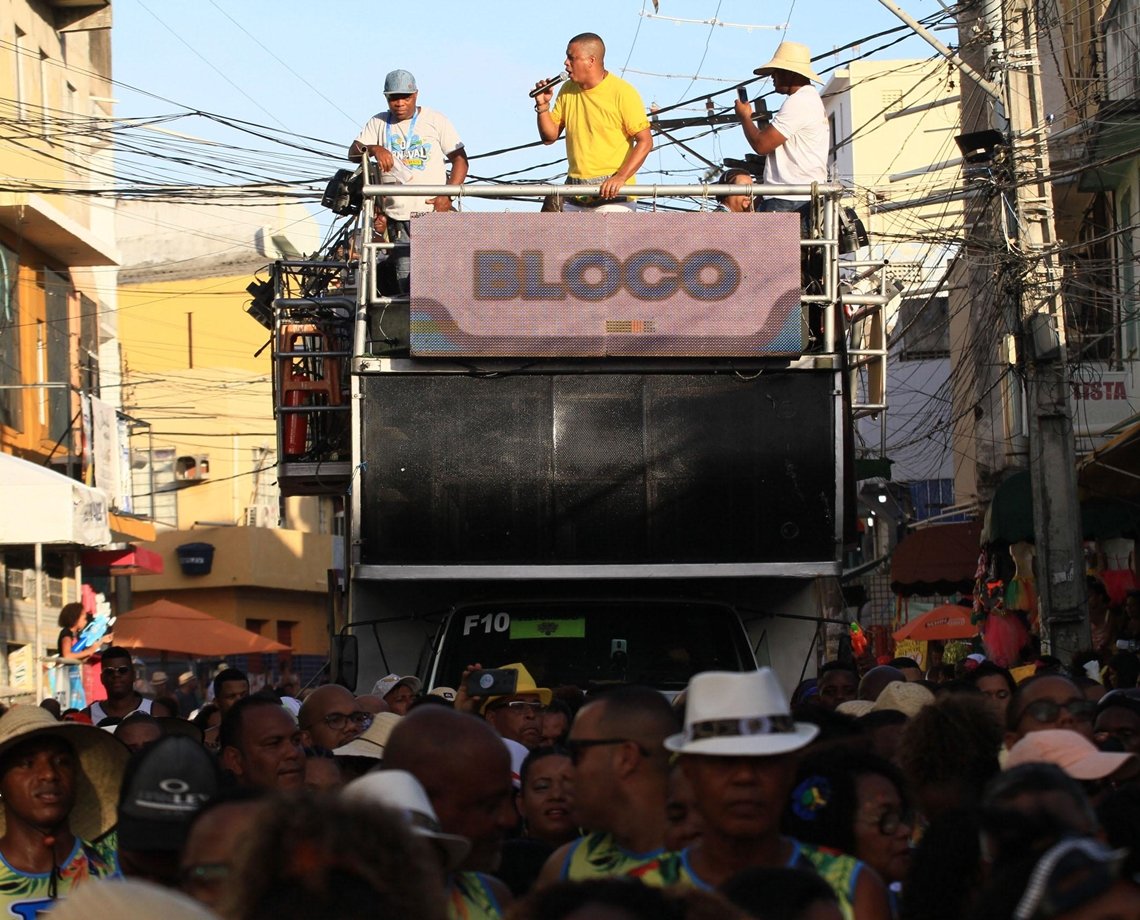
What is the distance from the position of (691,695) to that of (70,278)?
27.2 meters

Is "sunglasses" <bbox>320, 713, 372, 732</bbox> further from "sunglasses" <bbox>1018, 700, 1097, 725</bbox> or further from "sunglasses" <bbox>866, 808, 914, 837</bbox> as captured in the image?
"sunglasses" <bbox>866, 808, 914, 837</bbox>

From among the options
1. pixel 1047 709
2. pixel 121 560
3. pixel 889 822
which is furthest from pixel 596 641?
pixel 121 560

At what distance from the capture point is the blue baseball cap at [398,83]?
13.2 m

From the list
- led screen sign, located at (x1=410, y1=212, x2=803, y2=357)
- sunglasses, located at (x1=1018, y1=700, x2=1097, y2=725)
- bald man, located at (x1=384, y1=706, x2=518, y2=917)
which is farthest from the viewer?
led screen sign, located at (x1=410, y1=212, x2=803, y2=357)

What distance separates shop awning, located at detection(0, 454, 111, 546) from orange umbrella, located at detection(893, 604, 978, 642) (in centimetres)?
1003

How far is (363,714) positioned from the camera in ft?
29.4

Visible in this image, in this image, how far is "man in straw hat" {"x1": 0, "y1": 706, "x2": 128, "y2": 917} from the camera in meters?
5.15

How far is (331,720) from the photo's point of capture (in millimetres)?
8594

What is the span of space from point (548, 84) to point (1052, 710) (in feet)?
23.0

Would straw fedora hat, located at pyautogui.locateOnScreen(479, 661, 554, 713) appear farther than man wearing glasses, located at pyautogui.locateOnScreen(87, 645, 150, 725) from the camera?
No

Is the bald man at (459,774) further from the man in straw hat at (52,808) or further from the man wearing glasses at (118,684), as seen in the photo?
the man wearing glasses at (118,684)

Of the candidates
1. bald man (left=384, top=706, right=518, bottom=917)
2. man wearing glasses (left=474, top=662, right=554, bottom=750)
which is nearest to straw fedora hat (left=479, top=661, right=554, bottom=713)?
man wearing glasses (left=474, top=662, right=554, bottom=750)

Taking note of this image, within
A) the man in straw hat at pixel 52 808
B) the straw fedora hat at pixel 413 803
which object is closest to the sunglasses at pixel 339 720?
the man in straw hat at pixel 52 808

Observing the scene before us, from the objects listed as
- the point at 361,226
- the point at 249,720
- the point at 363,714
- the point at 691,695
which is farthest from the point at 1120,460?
the point at 691,695
